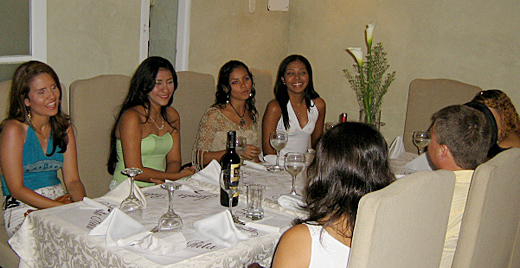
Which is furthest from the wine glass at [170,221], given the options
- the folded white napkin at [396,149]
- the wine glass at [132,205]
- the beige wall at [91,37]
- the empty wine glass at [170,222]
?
the beige wall at [91,37]

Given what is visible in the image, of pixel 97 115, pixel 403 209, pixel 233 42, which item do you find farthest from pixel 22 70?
pixel 233 42

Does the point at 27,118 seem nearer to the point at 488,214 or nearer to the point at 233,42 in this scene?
the point at 488,214

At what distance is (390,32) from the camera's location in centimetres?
471

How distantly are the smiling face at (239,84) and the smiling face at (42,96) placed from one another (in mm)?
1138

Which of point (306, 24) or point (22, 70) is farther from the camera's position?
point (306, 24)

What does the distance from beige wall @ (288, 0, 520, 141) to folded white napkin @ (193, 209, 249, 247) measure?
324cm

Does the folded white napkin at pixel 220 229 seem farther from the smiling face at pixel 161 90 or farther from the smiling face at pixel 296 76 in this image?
the smiling face at pixel 296 76

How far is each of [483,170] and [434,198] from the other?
0.33m

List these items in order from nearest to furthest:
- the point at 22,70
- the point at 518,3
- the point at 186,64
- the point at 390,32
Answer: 1. the point at 22,70
2. the point at 518,3
3. the point at 186,64
4. the point at 390,32

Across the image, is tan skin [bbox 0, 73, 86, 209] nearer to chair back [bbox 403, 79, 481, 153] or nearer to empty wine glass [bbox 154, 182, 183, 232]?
empty wine glass [bbox 154, 182, 183, 232]

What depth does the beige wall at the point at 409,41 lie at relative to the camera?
13.8 feet

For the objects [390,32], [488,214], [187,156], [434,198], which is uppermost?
[390,32]

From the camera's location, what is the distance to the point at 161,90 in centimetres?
289

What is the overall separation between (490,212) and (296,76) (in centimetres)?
194
